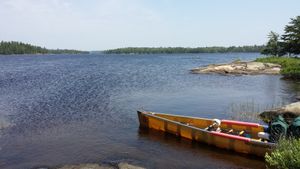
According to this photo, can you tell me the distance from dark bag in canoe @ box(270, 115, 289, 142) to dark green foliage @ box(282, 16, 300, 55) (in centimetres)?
4911

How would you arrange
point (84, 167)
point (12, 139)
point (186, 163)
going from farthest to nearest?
point (12, 139) → point (186, 163) → point (84, 167)

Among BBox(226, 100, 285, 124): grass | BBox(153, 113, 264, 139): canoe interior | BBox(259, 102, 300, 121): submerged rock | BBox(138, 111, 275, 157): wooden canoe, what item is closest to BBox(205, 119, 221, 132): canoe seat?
BBox(138, 111, 275, 157): wooden canoe

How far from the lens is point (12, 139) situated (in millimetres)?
20344

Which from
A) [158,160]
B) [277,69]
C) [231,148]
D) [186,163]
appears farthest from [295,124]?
[277,69]

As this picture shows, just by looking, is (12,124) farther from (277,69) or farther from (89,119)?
(277,69)

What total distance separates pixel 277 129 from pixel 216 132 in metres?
3.39

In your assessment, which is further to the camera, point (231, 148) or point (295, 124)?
point (231, 148)

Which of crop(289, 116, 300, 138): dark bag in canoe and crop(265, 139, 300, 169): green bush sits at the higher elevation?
crop(265, 139, 300, 169): green bush

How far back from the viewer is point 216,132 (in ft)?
59.8

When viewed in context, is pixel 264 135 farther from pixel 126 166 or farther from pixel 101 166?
pixel 101 166

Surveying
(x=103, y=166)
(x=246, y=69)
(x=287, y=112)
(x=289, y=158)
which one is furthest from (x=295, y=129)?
(x=246, y=69)

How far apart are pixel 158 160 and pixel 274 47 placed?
221ft

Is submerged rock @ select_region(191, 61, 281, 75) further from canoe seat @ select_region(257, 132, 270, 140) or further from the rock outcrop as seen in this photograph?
the rock outcrop

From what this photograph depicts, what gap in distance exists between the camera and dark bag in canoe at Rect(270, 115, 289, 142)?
15.6 metres
